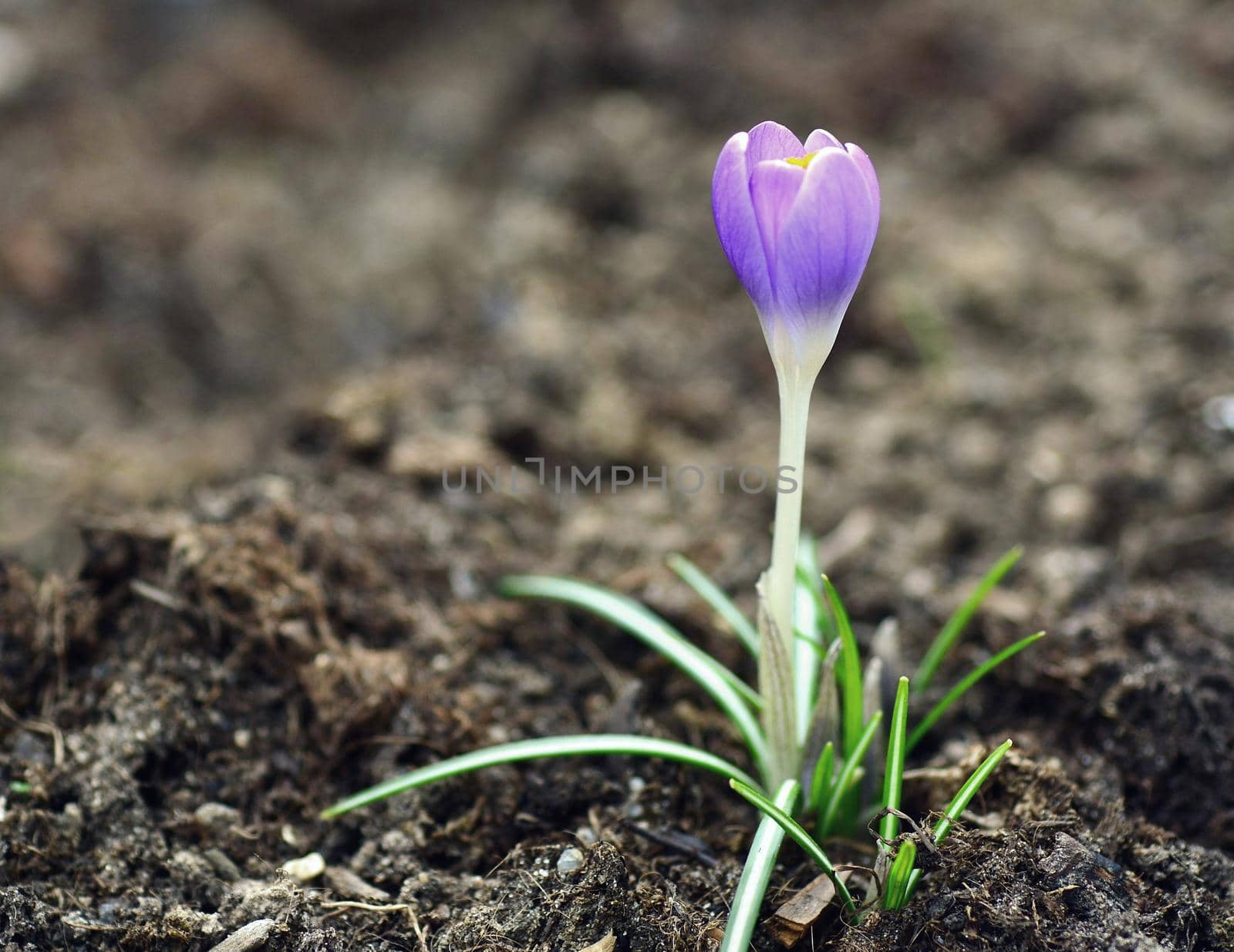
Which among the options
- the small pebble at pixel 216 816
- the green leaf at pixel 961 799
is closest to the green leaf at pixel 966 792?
the green leaf at pixel 961 799

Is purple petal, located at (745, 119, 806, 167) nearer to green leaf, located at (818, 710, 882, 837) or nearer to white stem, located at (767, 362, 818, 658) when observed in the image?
white stem, located at (767, 362, 818, 658)

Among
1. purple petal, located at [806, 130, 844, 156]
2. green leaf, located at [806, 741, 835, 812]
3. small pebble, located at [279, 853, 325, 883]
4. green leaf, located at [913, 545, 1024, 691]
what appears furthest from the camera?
green leaf, located at [913, 545, 1024, 691]

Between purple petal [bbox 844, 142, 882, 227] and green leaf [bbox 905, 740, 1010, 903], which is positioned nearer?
purple petal [bbox 844, 142, 882, 227]

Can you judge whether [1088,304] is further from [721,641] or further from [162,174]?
[162,174]

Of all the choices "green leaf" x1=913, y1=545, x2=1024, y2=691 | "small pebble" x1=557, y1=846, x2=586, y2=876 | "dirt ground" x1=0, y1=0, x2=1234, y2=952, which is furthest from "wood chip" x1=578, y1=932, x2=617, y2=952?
"green leaf" x1=913, y1=545, x2=1024, y2=691

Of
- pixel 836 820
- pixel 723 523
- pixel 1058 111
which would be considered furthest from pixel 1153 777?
pixel 1058 111

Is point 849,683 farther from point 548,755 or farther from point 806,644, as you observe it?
point 548,755
